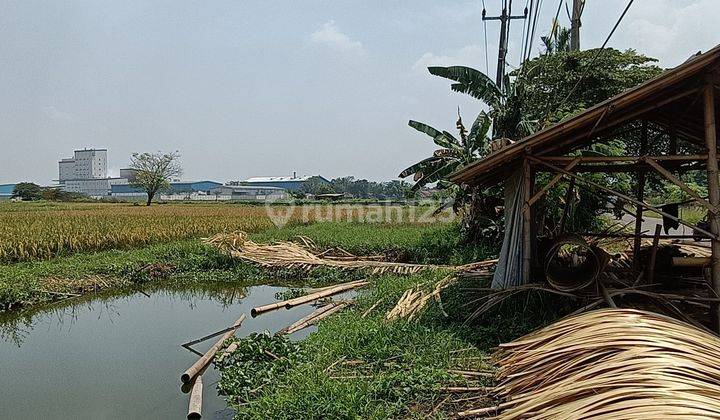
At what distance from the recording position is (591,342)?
11.3ft

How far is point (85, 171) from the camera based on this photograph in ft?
342

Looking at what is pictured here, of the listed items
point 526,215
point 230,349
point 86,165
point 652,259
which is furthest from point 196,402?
point 86,165

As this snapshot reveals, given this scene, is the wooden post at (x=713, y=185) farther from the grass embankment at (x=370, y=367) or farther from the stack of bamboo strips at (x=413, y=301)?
the stack of bamboo strips at (x=413, y=301)

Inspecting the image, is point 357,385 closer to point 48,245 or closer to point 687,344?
point 687,344

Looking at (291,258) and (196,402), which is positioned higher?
(291,258)

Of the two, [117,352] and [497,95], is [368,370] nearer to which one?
[117,352]

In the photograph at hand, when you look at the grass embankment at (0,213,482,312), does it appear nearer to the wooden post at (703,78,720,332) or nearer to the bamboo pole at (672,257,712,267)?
the bamboo pole at (672,257,712,267)

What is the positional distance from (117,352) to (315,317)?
2538 millimetres

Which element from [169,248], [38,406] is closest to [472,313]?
[38,406]

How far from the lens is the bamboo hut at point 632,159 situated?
474cm

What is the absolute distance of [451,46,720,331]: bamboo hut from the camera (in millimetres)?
4738

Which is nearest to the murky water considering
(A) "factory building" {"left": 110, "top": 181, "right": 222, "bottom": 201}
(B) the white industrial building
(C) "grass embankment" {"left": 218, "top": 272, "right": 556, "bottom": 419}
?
(C) "grass embankment" {"left": 218, "top": 272, "right": 556, "bottom": 419}

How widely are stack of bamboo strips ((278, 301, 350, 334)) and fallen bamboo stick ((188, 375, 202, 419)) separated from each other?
1.74 m

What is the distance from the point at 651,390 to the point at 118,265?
1016cm
